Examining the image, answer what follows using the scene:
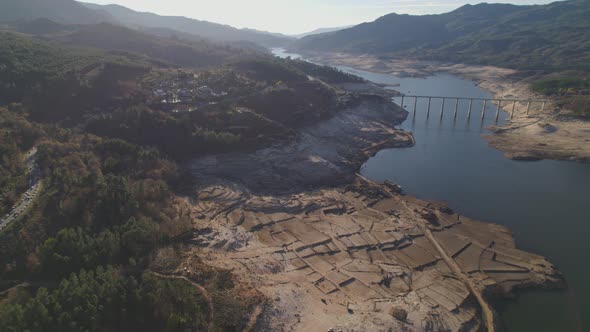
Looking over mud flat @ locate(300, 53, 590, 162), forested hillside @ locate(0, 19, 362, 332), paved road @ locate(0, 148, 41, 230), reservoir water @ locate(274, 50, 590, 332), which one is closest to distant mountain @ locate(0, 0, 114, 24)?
forested hillside @ locate(0, 19, 362, 332)

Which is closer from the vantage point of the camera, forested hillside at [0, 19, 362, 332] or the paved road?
forested hillside at [0, 19, 362, 332]

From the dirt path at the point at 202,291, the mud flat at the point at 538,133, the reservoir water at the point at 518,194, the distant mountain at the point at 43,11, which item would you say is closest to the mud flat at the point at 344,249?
the reservoir water at the point at 518,194

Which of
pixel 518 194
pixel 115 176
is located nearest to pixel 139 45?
pixel 115 176

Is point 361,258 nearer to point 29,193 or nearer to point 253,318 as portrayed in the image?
point 253,318

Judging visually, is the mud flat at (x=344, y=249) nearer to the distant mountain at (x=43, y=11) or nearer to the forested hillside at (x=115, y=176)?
the forested hillside at (x=115, y=176)

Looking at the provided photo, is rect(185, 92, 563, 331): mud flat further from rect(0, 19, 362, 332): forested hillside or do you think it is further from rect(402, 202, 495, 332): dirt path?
rect(0, 19, 362, 332): forested hillside

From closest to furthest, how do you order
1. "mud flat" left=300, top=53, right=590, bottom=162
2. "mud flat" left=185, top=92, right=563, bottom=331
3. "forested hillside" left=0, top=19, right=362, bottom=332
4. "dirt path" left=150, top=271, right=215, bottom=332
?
"forested hillside" left=0, top=19, right=362, bottom=332 → "dirt path" left=150, top=271, right=215, bottom=332 → "mud flat" left=185, top=92, right=563, bottom=331 → "mud flat" left=300, top=53, right=590, bottom=162

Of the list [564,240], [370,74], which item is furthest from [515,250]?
[370,74]
